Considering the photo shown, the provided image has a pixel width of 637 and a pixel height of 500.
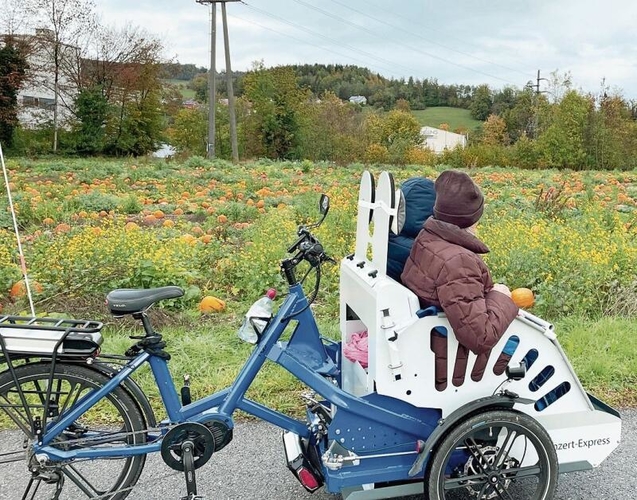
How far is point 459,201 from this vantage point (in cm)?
260

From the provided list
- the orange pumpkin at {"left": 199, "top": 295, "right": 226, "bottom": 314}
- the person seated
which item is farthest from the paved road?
the orange pumpkin at {"left": 199, "top": 295, "right": 226, "bottom": 314}

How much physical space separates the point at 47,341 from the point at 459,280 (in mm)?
1783

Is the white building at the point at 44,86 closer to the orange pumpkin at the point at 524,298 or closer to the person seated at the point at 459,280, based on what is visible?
the orange pumpkin at the point at 524,298

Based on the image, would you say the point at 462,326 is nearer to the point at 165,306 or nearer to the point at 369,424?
the point at 369,424

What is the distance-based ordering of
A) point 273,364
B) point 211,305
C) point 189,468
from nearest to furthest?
point 189,468, point 273,364, point 211,305

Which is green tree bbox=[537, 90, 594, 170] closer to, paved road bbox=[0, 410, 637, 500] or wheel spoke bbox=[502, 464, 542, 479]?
paved road bbox=[0, 410, 637, 500]

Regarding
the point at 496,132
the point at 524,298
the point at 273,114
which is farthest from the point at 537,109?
the point at 524,298

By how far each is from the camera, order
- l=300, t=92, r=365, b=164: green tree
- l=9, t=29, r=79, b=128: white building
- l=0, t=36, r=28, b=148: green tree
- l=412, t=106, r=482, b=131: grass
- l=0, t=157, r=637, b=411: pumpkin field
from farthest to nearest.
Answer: l=412, t=106, r=482, b=131: grass
l=300, t=92, r=365, b=164: green tree
l=9, t=29, r=79, b=128: white building
l=0, t=36, r=28, b=148: green tree
l=0, t=157, r=637, b=411: pumpkin field

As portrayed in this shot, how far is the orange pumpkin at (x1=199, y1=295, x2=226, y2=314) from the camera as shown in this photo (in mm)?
5461

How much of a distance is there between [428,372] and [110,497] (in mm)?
1575

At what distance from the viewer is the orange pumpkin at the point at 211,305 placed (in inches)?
215

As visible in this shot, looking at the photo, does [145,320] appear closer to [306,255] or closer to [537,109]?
[306,255]

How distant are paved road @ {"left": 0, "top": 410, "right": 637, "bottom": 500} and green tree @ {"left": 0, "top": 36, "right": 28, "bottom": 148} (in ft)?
102

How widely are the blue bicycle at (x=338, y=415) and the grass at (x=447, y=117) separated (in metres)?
70.0
